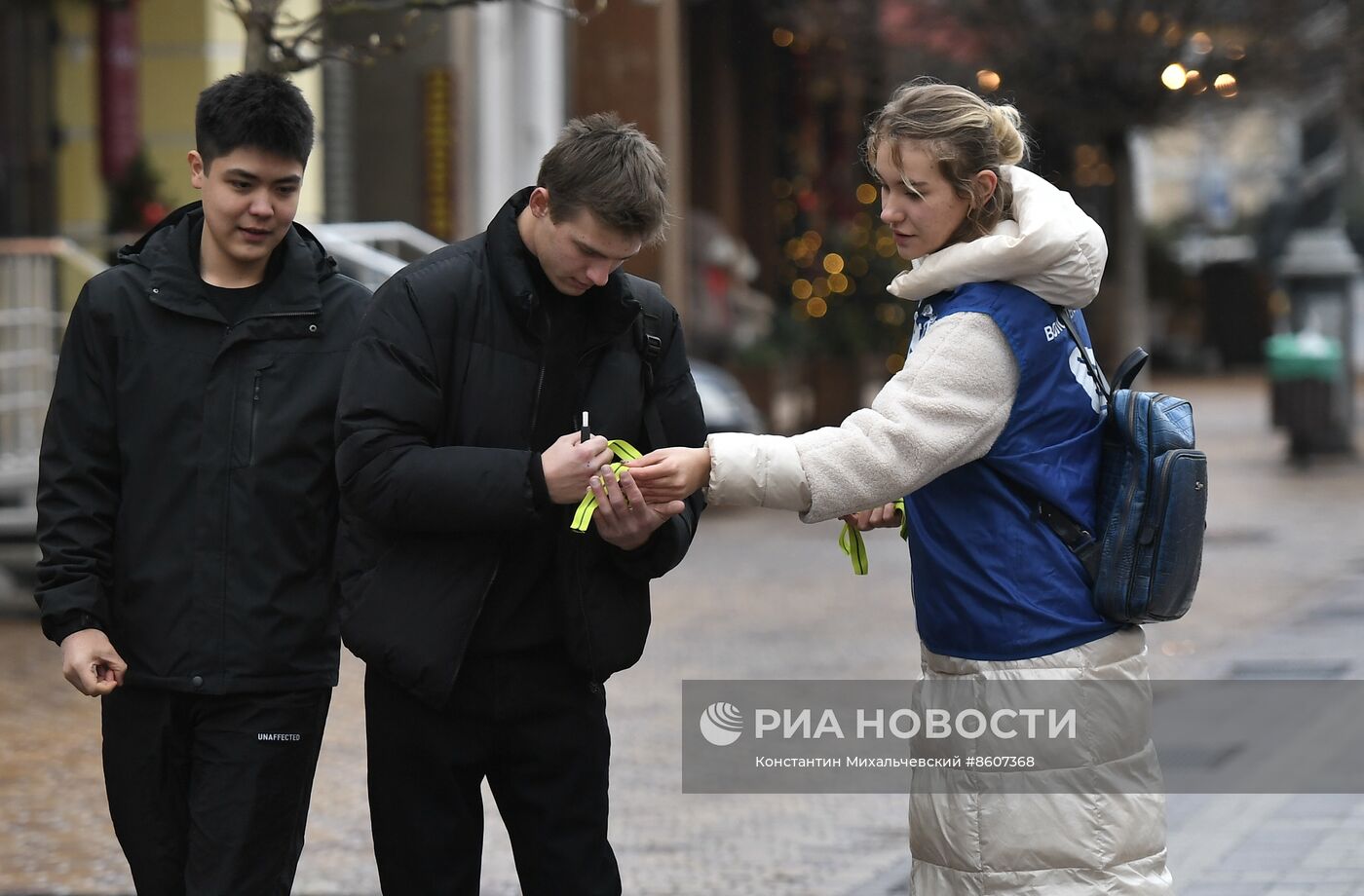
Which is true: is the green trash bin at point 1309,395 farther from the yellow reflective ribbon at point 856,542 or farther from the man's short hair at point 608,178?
the man's short hair at point 608,178

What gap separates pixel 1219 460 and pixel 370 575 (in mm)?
16684

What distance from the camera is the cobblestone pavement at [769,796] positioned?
5.79 metres

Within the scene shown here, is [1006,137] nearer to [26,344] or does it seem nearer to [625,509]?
[625,509]

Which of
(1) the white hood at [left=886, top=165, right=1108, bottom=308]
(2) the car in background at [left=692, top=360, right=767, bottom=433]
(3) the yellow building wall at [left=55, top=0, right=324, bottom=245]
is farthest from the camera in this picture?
(2) the car in background at [left=692, top=360, right=767, bottom=433]

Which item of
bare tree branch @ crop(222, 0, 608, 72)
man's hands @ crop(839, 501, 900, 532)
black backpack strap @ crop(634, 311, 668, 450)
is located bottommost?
man's hands @ crop(839, 501, 900, 532)

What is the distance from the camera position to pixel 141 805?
11.8 ft

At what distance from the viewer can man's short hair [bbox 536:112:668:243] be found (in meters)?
3.23

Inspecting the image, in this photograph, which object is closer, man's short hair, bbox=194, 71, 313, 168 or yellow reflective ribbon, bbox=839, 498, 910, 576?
man's short hair, bbox=194, 71, 313, 168

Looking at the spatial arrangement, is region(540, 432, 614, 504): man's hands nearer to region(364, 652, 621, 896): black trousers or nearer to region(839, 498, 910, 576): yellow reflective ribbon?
region(364, 652, 621, 896): black trousers

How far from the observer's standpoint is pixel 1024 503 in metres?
3.26

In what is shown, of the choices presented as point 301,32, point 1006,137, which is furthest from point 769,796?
point 1006,137

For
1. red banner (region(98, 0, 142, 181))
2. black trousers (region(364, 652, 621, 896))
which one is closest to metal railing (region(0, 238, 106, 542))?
red banner (region(98, 0, 142, 181))

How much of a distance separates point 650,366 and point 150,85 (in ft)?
39.3

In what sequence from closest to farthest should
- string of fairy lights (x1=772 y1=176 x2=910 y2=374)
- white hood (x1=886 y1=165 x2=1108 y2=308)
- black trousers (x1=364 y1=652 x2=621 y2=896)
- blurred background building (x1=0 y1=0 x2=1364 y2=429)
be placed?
1. white hood (x1=886 y1=165 x2=1108 y2=308)
2. black trousers (x1=364 y1=652 x2=621 y2=896)
3. blurred background building (x1=0 y1=0 x2=1364 y2=429)
4. string of fairy lights (x1=772 y1=176 x2=910 y2=374)
